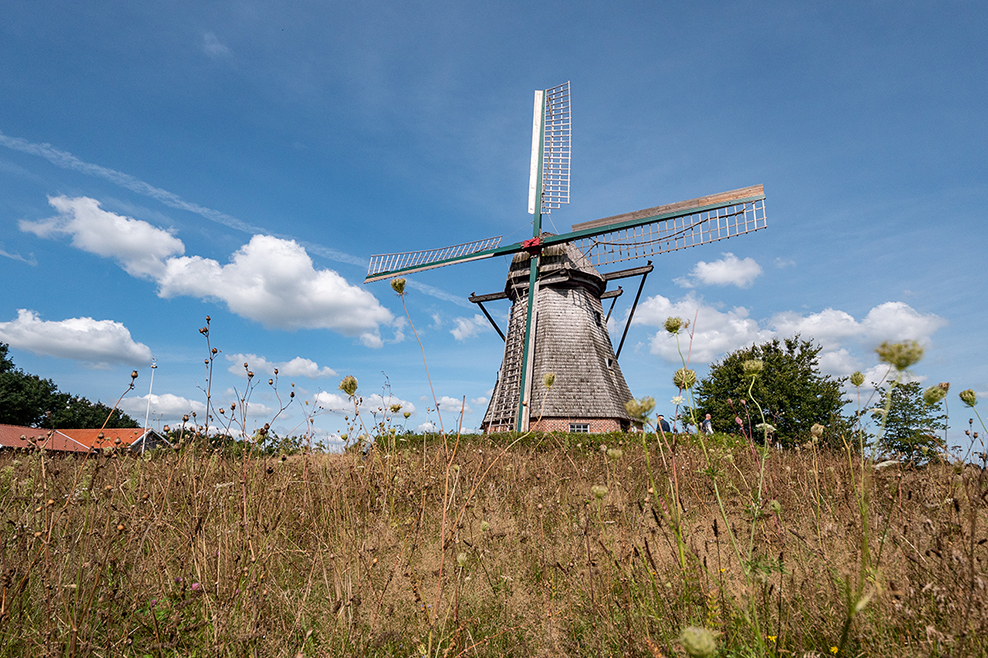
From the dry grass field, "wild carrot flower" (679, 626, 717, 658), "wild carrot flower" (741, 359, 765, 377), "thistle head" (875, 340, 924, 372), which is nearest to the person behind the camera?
"wild carrot flower" (679, 626, 717, 658)

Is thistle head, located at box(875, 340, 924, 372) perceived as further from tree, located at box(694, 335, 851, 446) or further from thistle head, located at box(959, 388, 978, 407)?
tree, located at box(694, 335, 851, 446)

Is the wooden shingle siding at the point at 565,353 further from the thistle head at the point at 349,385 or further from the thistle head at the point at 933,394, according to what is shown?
the thistle head at the point at 933,394

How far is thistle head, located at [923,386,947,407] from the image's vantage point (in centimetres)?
173

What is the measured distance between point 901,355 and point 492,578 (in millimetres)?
A: 2158

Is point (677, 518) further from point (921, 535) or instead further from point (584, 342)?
point (584, 342)

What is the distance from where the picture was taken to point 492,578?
2701mm

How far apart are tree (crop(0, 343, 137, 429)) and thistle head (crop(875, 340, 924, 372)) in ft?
140

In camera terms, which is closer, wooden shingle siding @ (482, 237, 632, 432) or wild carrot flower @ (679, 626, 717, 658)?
wild carrot flower @ (679, 626, 717, 658)

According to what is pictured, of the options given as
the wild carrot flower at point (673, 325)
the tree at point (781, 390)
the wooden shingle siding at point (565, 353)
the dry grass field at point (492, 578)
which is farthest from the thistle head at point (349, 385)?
the tree at point (781, 390)

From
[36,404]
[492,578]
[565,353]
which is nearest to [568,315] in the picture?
[565,353]

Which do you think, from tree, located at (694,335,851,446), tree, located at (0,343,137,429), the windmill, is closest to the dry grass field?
the windmill

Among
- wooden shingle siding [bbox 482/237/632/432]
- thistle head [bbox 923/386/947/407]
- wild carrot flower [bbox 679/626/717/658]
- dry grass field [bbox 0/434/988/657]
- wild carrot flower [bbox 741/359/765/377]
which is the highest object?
wooden shingle siding [bbox 482/237/632/432]

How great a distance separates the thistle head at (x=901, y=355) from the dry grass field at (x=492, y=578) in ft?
1.07

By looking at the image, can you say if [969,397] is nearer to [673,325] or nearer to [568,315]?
[673,325]
